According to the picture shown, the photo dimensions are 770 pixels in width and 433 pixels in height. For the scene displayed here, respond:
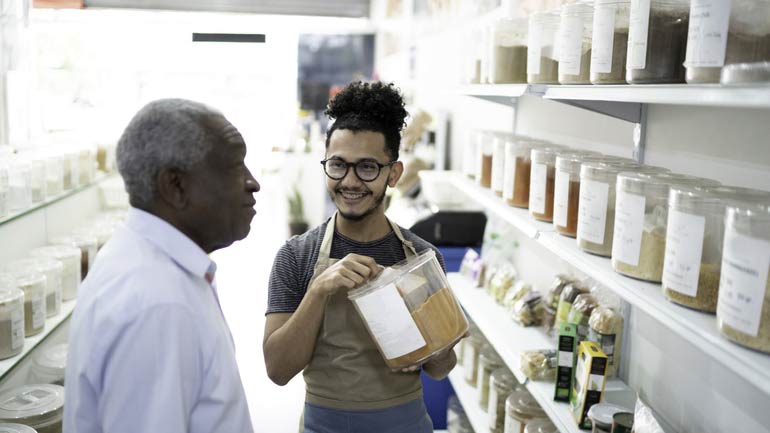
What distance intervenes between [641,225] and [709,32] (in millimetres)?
435

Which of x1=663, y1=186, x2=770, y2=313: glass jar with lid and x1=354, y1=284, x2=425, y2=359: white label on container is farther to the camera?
x1=354, y1=284, x2=425, y2=359: white label on container

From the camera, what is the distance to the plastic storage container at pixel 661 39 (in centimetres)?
136

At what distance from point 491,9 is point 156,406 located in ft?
9.57

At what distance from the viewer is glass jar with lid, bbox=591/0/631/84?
1553mm

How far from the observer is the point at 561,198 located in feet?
6.08

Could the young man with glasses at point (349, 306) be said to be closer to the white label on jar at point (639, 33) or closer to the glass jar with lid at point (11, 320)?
the white label on jar at point (639, 33)

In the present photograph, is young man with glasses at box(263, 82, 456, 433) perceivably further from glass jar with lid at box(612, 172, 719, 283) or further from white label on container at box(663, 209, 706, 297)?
white label on container at box(663, 209, 706, 297)

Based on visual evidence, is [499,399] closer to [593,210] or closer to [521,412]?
[521,412]

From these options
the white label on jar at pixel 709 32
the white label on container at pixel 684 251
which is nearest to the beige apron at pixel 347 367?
the white label on container at pixel 684 251

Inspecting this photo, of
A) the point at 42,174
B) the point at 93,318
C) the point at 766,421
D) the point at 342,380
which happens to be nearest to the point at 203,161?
the point at 93,318

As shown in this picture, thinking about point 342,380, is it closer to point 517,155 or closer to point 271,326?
point 271,326

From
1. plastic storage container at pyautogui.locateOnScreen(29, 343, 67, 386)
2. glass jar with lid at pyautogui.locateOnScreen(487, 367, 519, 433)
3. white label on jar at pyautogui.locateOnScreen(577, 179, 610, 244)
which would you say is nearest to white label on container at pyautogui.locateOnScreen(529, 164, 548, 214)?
white label on jar at pyautogui.locateOnScreen(577, 179, 610, 244)

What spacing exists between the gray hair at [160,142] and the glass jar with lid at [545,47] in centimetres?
120

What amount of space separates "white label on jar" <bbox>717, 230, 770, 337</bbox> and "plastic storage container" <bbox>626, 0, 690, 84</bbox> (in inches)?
17.1
